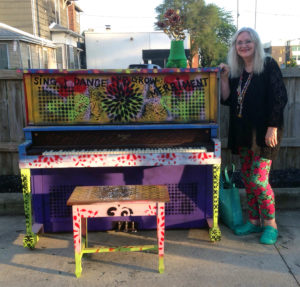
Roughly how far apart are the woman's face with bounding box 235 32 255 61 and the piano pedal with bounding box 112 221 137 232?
6.55 ft

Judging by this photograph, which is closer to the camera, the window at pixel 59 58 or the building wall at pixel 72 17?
the window at pixel 59 58

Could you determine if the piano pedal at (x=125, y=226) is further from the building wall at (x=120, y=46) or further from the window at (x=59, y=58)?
the building wall at (x=120, y=46)

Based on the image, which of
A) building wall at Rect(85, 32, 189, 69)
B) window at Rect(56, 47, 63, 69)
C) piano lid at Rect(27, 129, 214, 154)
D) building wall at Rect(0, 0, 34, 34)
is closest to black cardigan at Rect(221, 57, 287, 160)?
piano lid at Rect(27, 129, 214, 154)

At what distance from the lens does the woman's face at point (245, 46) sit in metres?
3.22

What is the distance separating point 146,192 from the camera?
2926mm

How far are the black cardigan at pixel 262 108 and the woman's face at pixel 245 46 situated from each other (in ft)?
0.51

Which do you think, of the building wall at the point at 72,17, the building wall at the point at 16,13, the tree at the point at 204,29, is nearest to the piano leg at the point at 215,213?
the building wall at the point at 16,13

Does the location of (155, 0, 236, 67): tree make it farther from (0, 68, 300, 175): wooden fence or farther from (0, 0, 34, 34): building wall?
(0, 68, 300, 175): wooden fence

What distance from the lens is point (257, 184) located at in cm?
333

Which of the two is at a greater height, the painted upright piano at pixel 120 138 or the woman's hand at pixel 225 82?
the woman's hand at pixel 225 82

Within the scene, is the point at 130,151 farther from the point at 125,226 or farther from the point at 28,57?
the point at 28,57

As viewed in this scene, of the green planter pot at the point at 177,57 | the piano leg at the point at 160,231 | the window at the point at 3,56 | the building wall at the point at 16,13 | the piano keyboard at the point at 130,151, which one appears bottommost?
the piano leg at the point at 160,231

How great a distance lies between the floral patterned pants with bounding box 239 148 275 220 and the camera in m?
3.30

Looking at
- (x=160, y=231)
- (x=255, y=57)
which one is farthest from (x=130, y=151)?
(x=255, y=57)
